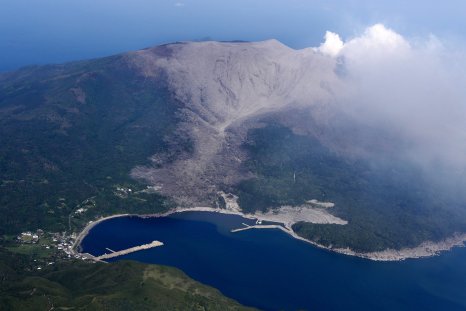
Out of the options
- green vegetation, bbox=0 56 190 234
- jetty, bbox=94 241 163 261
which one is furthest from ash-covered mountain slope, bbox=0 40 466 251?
jetty, bbox=94 241 163 261

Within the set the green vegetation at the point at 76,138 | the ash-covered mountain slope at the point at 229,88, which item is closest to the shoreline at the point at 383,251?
the green vegetation at the point at 76,138

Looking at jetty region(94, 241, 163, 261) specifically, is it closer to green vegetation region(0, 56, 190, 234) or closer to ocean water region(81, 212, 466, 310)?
ocean water region(81, 212, 466, 310)

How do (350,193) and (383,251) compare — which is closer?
(383,251)

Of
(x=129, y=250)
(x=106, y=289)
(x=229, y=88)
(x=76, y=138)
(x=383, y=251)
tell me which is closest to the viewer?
(x=106, y=289)

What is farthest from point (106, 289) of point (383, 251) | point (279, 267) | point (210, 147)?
point (210, 147)

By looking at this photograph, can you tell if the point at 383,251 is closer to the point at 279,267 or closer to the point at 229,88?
the point at 279,267

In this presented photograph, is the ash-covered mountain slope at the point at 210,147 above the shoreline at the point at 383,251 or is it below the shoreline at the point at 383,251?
above

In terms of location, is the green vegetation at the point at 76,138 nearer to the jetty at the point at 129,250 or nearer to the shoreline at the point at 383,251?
the shoreline at the point at 383,251
